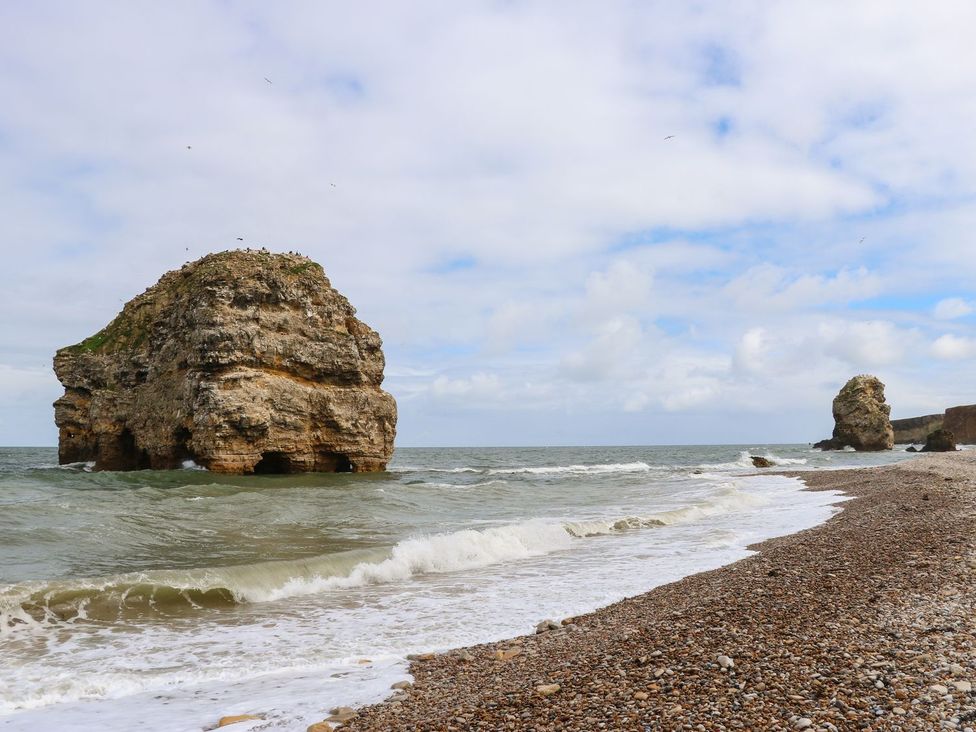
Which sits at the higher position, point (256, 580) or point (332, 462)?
point (332, 462)

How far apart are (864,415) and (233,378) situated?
253ft

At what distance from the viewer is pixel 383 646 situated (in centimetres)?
680

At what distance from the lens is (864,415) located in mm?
80500

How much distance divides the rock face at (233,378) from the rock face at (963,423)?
110 m

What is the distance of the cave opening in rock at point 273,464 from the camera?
33.7 metres

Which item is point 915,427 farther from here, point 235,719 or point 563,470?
point 235,719

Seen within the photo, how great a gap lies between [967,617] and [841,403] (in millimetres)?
Result: 88488

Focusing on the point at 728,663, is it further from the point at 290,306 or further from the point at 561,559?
the point at 290,306

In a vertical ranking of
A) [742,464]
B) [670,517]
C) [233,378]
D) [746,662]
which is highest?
[233,378]

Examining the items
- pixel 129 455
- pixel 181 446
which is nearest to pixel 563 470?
pixel 181 446

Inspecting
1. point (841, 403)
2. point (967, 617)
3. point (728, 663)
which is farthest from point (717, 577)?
point (841, 403)

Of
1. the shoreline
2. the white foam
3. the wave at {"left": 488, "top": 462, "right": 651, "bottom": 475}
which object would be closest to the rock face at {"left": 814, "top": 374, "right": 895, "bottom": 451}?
the wave at {"left": 488, "top": 462, "right": 651, "bottom": 475}

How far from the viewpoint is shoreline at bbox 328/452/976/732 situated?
12.6 feet

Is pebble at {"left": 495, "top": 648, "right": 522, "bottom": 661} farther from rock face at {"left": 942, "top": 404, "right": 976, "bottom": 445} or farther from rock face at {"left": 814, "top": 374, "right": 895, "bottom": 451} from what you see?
rock face at {"left": 942, "top": 404, "right": 976, "bottom": 445}
